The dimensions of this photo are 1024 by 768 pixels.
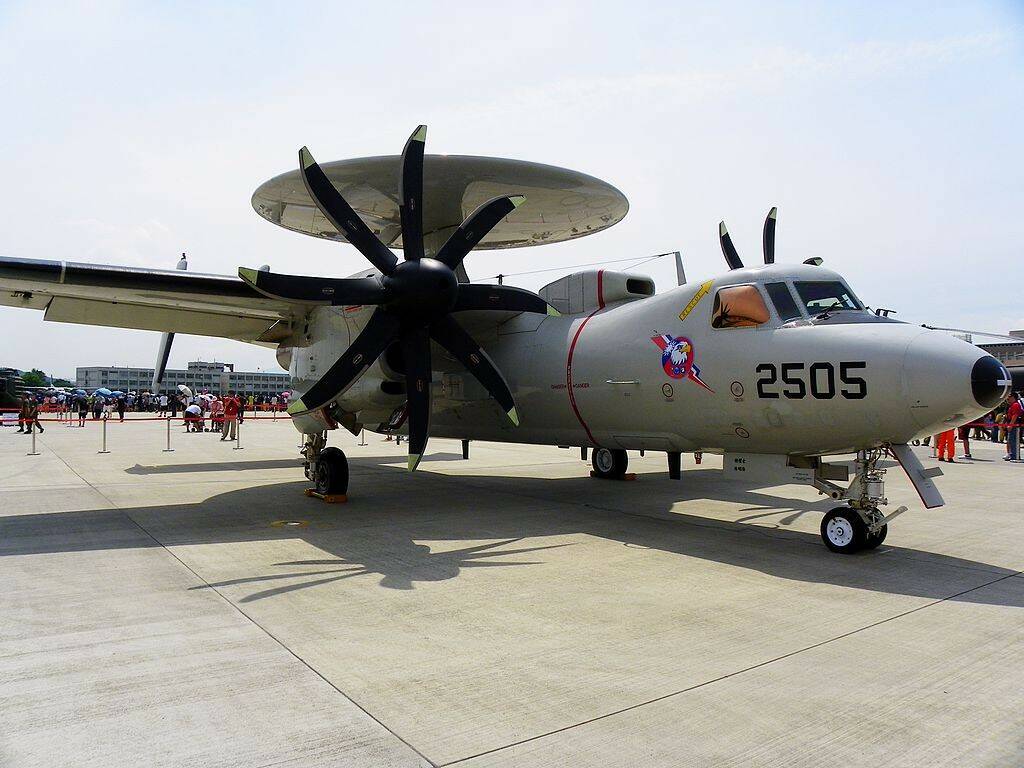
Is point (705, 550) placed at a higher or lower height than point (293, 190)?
lower

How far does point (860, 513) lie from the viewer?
8305mm

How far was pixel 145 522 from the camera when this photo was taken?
10281 mm

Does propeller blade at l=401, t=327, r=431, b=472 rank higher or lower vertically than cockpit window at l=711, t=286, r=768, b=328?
lower

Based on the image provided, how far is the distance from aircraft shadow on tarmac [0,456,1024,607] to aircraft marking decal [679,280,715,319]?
3.02 m

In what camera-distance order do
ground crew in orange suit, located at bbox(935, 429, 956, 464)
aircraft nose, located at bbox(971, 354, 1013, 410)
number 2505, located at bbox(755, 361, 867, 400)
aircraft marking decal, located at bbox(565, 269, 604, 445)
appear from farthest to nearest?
ground crew in orange suit, located at bbox(935, 429, 956, 464) → aircraft marking decal, located at bbox(565, 269, 604, 445) → number 2505, located at bbox(755, 361, 867, 400) → aircraft nose, located at bbox(971, 354, 1013, 410)

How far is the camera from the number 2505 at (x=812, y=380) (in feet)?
25.6

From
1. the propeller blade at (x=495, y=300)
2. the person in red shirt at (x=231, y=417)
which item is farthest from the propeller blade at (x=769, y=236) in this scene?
the person in red shirt at (x=231, y=417)

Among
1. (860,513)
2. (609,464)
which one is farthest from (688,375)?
(609,464)

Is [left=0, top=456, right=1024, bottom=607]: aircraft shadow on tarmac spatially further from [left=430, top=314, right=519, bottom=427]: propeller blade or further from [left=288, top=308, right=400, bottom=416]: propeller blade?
[left=430, top=314, right=519, bottom=427]: propeller blade

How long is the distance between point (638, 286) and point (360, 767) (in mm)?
9444

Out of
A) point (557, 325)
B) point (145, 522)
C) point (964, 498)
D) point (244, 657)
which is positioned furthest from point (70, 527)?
point (964, 498)

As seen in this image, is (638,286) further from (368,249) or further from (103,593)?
(103,593)

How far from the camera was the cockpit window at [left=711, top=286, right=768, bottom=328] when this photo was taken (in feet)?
29.0

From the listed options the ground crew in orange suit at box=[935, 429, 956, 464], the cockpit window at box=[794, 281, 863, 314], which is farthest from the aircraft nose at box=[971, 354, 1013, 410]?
the ground crew in orange suit at box=[935, 429, 956, 464]
